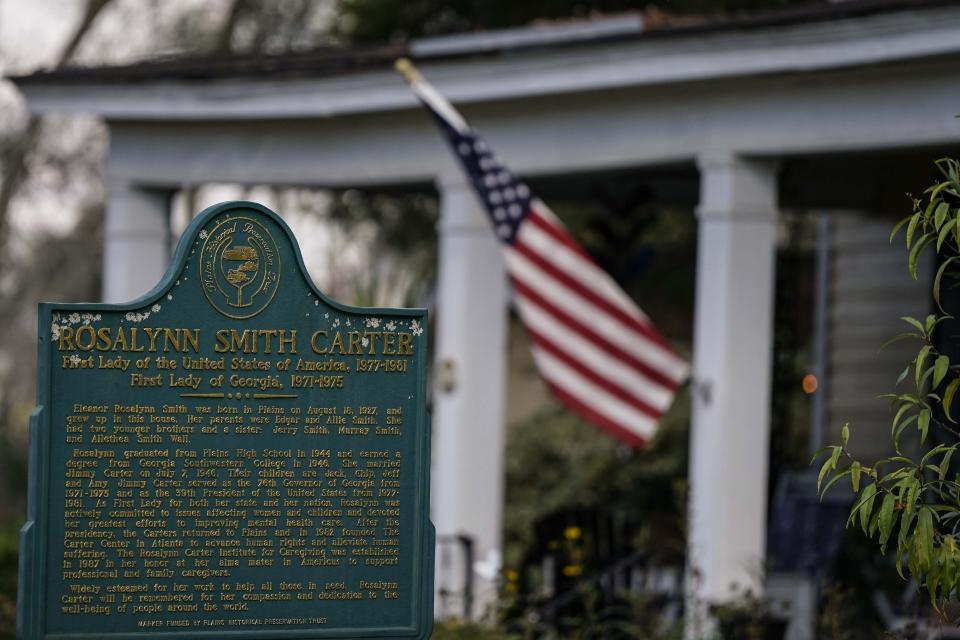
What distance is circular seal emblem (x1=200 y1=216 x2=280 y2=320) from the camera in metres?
5.90

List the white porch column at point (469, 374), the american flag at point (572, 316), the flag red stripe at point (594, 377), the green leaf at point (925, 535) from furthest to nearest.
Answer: the white porch column at point (469, 374), the flag red stripe at point (594, 377), the american flag at point (572, 316), the green leaf at point (925, 535)

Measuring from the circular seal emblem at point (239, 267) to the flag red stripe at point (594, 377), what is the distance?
140 inches

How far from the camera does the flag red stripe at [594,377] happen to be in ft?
30.6

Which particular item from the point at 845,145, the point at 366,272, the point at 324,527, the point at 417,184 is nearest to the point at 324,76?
the point at 417,184

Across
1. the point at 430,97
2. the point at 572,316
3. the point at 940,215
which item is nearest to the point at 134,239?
the point at 430,97

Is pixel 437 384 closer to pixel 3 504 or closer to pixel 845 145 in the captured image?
pixel 845 145

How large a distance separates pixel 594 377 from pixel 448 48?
247 cm

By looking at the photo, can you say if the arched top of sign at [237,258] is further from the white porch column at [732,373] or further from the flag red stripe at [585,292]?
the white porch column at [732,373]

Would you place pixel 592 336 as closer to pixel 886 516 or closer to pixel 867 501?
pixel 867 501

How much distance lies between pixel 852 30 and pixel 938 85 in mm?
546

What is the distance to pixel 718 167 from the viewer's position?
9336mm

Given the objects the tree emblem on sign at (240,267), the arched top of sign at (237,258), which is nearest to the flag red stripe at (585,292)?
the arched top of sign at (237,258)

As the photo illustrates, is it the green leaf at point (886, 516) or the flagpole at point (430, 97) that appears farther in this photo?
the flagpole at point (430, 97)

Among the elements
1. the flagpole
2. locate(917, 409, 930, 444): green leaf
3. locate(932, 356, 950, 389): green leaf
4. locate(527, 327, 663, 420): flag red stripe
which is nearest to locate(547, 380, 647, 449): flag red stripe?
locate(527, 327, 663, 420): flag red stripe
